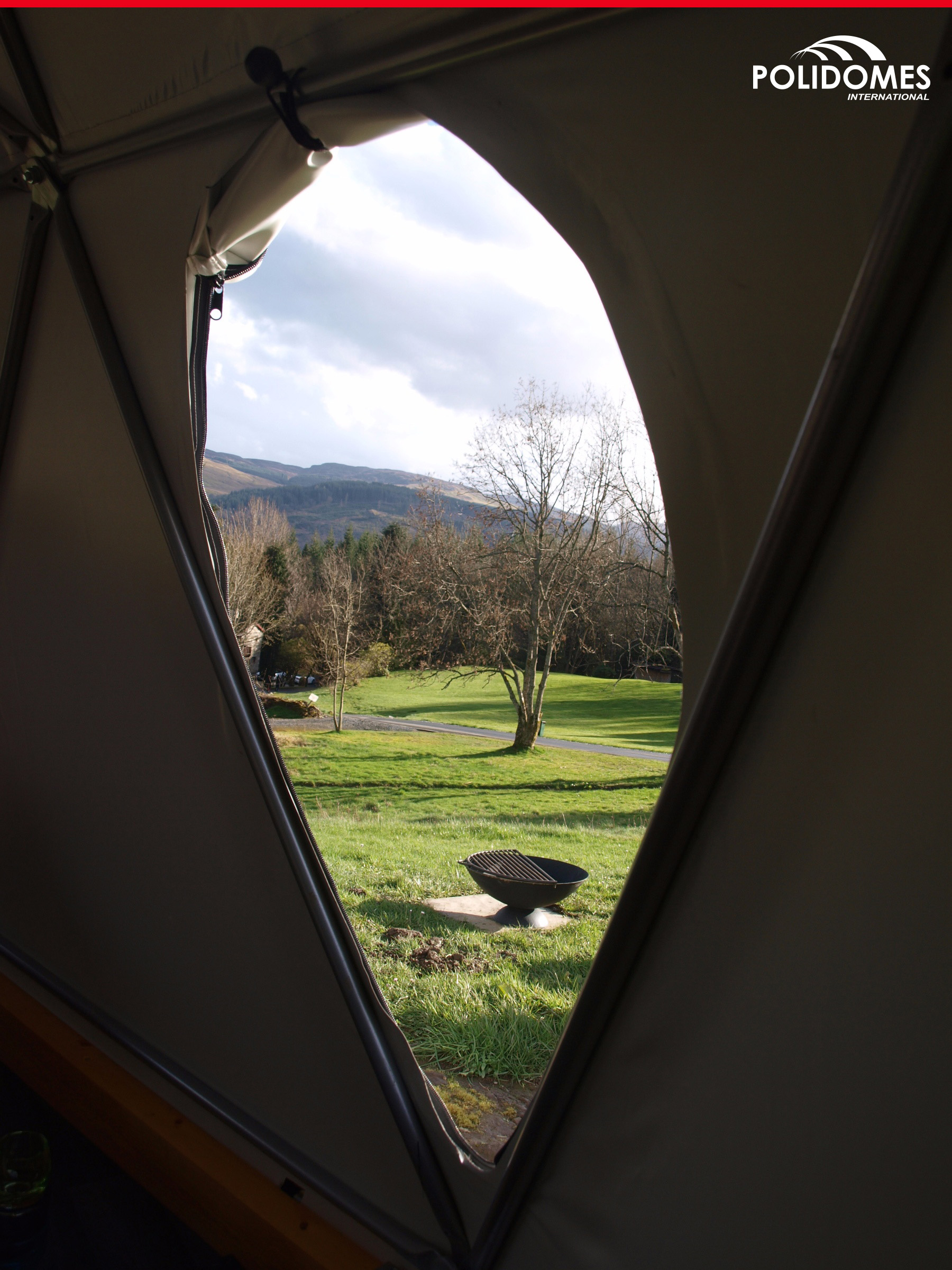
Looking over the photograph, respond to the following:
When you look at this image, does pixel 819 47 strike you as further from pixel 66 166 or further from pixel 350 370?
pixel 350 370

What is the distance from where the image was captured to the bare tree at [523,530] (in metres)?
10.7

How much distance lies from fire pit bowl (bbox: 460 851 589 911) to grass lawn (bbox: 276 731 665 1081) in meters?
0.43

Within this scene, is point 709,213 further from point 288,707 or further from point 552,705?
point 552,705

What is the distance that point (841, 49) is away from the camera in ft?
2.16

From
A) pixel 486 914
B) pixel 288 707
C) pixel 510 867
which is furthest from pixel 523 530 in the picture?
pixel 510 867

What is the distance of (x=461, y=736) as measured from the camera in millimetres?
12164

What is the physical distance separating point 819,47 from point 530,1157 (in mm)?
1297

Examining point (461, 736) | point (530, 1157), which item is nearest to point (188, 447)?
point (530, 1157)

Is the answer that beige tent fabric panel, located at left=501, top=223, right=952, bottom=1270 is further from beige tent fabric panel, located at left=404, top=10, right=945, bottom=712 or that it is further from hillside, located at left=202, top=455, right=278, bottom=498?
hillside, located at left=202, top=455, right=278, bottom=498

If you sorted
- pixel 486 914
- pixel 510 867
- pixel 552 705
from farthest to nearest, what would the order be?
pixel 552 705 → pixel 486 914 → pixel 510 867

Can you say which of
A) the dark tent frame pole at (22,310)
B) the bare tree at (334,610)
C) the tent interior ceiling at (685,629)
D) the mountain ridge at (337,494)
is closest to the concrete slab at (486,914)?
the tent interior ceiling at (685,629)

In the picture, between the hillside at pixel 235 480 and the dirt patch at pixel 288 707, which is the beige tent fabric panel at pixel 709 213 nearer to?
the hillside at pixel 235 480

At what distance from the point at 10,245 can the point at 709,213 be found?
161 cm

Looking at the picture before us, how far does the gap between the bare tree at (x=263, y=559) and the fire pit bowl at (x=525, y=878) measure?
4.73 metres
